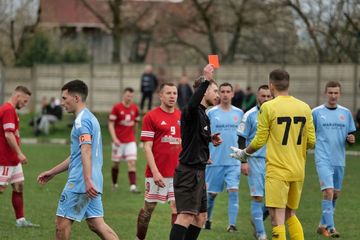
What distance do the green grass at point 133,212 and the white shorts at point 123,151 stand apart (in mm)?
665

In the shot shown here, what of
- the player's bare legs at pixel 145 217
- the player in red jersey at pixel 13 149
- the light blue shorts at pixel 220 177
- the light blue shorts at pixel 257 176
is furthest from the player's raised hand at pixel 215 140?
the player in red jersey at pixel 13 149

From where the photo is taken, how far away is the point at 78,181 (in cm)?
892

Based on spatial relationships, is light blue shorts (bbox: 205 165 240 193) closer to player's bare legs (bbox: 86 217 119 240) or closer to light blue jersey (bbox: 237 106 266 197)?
light blue jersey (bbox: 237 106 266 197)

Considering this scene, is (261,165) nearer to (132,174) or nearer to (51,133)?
(132,174)

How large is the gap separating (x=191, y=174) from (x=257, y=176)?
2658 millimetres

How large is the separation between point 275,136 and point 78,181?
2186 millimetres

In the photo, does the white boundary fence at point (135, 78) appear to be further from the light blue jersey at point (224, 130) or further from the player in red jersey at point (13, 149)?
the player in red jersey at point (13, 149)

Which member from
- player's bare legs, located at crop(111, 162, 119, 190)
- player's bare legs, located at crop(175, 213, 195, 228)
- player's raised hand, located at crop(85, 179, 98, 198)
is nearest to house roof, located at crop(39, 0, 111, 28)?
player's bare legs, located at crop(111, 162, 119, 190)

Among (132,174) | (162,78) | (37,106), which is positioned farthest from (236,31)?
(132,174)

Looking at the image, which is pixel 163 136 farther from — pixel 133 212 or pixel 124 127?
pixel 124 127

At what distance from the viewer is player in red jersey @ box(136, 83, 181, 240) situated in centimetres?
1097

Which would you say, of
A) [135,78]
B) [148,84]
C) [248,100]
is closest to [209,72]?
[248,100]

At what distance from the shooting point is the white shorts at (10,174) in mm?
12828

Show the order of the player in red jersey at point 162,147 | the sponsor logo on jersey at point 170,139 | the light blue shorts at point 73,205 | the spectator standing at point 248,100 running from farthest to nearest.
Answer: the spectator standing at point 248,100
the sponsor logo on jersey at point 170,139
the player in red jersey at point 162,147
the light blue shorts at point 73,205
